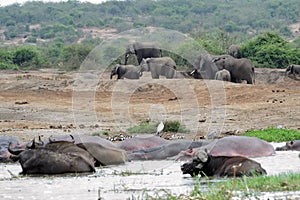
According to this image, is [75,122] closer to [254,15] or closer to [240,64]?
[240,64]

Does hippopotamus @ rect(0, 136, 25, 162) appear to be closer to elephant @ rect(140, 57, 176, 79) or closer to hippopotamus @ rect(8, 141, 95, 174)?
hippopotamus @ rect(8, 141, 95, 174)

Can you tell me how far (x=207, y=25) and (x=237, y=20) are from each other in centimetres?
734

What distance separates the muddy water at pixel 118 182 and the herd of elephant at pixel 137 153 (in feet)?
0.69

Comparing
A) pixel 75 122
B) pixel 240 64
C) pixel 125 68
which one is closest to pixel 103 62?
pixel 125 68

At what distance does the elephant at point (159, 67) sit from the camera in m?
30.0

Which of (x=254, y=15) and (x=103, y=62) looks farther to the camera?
(x=254, y=15)

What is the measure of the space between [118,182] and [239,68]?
1962cm

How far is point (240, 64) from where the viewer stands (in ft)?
94.8

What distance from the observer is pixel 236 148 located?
A: 462 inches

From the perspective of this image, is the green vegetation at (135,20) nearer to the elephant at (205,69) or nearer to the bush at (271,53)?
the bush at (271,53)

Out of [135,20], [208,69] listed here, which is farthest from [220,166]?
[135,20]

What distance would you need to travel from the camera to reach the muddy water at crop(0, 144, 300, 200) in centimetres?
839

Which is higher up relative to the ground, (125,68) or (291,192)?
(291,192)

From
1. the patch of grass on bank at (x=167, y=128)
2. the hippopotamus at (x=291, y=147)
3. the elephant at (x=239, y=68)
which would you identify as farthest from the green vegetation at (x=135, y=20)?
the hippopotamus at (x=291, y=147)
